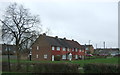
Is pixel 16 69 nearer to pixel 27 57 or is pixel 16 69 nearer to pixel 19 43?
pixel 19 43

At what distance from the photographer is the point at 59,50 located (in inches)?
2375

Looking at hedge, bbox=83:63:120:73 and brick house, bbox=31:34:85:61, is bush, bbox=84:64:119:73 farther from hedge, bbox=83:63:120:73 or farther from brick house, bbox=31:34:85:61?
brick house, bbox=31:34:85:61

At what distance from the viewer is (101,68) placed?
19.3 metres

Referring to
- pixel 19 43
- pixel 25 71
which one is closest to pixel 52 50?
pixel 19 43

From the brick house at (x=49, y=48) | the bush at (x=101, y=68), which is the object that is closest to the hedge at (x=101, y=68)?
the bush at (x=101, y=68)

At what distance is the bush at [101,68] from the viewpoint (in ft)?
61.9

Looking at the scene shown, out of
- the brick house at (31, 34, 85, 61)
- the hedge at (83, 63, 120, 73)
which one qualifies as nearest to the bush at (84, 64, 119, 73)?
the hedge at (83, 63, 120, 73)

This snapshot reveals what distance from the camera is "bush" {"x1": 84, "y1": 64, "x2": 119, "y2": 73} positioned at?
18859 millimetres

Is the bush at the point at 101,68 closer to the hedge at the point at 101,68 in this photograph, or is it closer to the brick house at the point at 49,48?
the hedge at the point at 101,68

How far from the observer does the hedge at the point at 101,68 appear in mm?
18812

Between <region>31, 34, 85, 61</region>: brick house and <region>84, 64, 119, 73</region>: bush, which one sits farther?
<region>31, 34, 85, 61</region>: brick house

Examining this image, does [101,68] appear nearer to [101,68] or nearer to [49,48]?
[101,68]

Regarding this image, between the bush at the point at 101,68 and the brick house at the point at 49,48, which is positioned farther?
the brick house at the point at 49,48

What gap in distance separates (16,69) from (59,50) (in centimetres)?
3368
